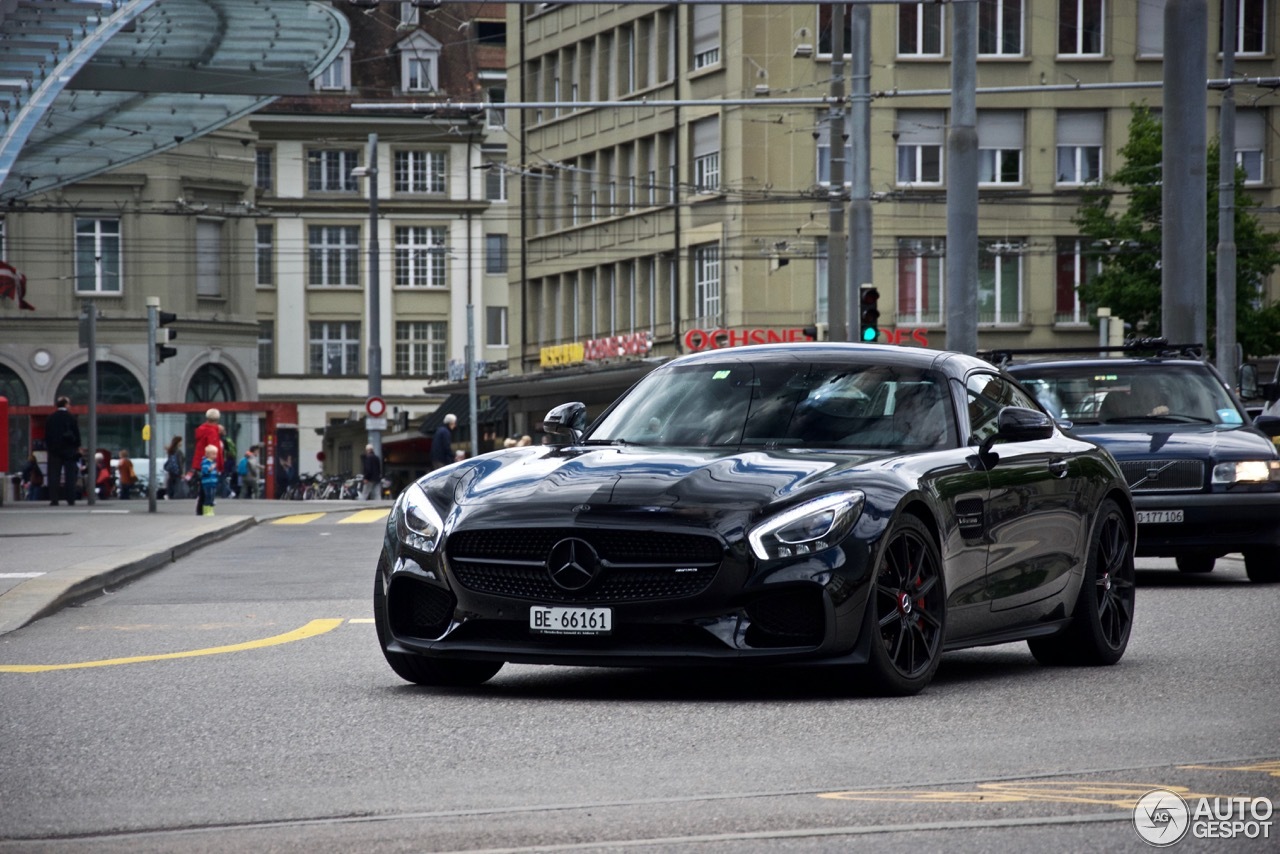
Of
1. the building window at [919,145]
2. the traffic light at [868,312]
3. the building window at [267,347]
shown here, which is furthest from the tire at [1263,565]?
the building window at [267,347]

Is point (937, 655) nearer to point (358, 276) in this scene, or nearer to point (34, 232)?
point (34, 232)

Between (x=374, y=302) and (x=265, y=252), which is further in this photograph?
(x=265, y=252)

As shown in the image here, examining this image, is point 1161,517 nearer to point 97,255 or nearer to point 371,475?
point 371,475

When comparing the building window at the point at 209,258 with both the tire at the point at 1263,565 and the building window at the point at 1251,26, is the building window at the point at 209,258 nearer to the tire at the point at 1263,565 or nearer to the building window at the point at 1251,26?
the building window at the point at 1251,26

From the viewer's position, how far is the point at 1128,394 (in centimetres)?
1686

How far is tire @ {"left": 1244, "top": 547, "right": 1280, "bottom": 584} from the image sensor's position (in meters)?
16.2

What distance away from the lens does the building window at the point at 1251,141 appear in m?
61.8

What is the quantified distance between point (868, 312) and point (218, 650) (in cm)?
1928

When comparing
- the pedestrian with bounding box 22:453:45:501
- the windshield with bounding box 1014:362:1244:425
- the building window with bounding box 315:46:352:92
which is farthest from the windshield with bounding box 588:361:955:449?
the building window with bounding box 315:46:352:92

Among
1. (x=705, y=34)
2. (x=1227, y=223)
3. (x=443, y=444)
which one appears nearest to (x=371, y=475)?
(x=443, y=444)

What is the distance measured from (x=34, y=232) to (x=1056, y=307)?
1308 inches

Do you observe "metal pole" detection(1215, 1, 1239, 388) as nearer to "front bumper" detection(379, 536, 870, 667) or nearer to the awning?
"front bumper" detection(379, 536, 870, 667)

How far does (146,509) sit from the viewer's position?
120 ft
